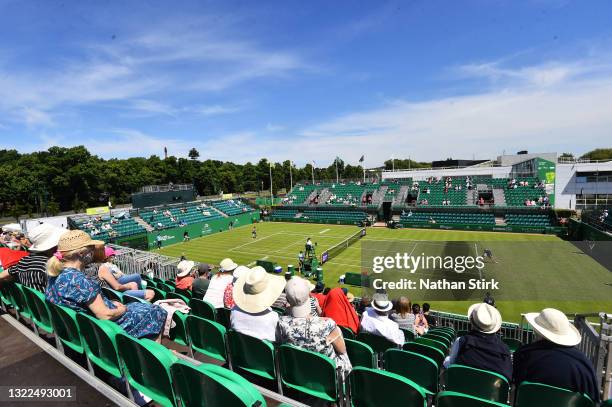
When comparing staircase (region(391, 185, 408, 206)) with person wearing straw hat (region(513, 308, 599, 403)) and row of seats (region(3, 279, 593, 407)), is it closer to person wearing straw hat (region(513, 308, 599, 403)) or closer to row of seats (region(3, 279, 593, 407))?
row of seats (region(3, 279, 593, 407))

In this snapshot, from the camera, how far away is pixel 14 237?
39.8 ft

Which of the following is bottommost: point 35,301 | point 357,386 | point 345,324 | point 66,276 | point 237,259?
point 237,259

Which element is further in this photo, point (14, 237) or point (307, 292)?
point (14, 237)

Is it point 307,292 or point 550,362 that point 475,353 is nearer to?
point 550,362

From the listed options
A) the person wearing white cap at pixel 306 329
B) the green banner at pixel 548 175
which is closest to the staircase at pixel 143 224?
the person wearing white cap at pixel 306 329

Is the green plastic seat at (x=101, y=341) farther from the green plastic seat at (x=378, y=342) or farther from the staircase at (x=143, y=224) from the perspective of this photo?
the staircase at (x=143, y=224)

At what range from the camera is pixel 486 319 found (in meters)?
3.94

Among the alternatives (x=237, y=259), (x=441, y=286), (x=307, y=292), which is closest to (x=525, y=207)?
(x=441, y=286)

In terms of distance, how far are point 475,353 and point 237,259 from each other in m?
25.2

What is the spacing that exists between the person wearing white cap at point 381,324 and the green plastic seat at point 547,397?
8.20 ft

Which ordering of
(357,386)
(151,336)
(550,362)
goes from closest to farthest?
(357,386)
(550,362)
(151,336)

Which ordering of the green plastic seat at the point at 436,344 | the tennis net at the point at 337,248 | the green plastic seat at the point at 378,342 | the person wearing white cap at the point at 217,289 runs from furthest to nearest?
the tennis net at the point at 337,248, the person wearing white cap at the point at 217,289, the green plastic seat at the point at 436,344, the green plastic seat at the point at 378,342

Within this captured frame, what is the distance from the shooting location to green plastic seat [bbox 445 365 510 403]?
10.9ft

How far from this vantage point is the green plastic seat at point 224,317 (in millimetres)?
5375
